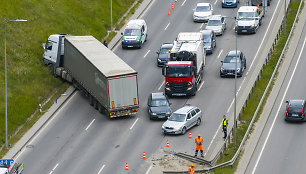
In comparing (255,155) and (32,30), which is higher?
(32,30)

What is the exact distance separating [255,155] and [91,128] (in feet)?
43.8

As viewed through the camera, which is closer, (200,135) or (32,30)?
(200,135)

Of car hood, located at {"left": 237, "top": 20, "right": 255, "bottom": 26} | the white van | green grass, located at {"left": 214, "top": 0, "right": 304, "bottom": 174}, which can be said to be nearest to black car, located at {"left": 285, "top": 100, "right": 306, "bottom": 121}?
green grass, located at {"left": 214, "top": 0, "right": 304, "bottom": 174}

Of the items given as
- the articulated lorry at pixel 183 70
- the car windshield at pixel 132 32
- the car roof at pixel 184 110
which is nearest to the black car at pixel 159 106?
the car roof at pixel 184 110

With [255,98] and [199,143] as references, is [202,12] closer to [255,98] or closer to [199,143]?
[255,98]

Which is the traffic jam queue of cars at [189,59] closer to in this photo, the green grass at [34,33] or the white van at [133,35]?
the white van at [133,35]

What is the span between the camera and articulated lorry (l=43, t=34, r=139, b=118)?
6062 cm

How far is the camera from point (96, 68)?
203ft

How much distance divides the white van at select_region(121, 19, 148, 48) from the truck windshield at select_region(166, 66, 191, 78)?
41.8 feet

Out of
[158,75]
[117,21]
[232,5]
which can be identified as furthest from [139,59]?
[232,5]

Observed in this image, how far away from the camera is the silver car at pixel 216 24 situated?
79.5m

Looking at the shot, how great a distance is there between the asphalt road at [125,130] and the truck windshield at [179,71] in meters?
2.30

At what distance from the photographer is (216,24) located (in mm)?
79875

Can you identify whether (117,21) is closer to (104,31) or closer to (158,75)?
(104,31)
